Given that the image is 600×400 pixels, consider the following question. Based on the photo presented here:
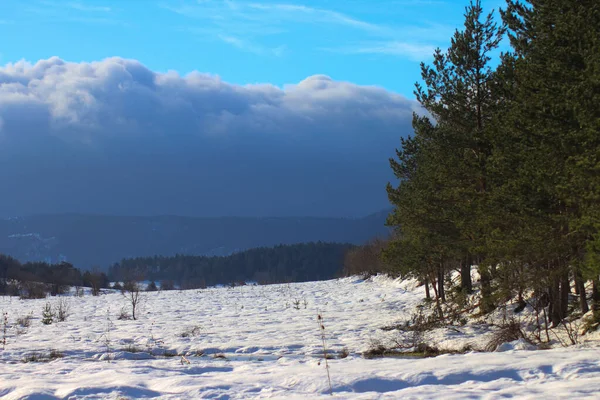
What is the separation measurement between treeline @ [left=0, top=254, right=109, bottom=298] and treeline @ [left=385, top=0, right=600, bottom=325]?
45099 millimetres

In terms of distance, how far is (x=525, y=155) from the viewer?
12641 mm

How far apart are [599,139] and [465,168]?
6129 mm

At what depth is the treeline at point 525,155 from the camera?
36.6 feet

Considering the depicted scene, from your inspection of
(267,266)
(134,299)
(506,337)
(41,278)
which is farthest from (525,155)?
(267,266)

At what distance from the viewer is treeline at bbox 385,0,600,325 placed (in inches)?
439

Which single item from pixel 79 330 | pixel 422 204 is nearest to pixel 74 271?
pixel 79 330

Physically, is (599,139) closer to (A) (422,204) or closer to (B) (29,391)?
(A) (422,204)

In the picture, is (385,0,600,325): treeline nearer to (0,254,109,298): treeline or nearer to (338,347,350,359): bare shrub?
(338,347,350,359): bare shrub

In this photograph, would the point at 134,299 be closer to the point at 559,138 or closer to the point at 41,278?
the point at 559,138

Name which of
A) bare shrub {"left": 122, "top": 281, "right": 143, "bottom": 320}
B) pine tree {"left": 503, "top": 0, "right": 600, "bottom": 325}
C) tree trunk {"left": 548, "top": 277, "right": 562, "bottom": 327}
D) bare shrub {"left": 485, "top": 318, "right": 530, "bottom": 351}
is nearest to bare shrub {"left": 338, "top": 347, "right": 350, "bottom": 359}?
bare shrub {"left": 485, "top": 318, "right": 530, "bottom": 351}

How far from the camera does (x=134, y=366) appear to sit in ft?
34.8

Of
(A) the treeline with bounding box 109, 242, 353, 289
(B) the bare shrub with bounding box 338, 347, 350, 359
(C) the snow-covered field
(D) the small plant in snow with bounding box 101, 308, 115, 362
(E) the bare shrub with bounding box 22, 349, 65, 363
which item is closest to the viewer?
(C) the snow-covered field

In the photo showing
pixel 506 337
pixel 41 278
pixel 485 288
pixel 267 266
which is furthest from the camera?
pixel 267 266

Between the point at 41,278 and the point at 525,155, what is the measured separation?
78177mm
